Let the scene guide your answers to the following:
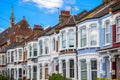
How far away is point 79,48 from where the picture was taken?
40.9 m

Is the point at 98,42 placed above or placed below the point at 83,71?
above

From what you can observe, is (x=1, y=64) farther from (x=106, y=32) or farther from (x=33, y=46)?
(x=106, y=32)

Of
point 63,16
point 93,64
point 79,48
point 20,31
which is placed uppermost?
point 63,16

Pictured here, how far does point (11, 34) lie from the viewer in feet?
271

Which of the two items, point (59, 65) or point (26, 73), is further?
point (26, 73)

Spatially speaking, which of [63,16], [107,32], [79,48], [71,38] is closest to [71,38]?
[71,38]

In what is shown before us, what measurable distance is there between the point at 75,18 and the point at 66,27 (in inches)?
104

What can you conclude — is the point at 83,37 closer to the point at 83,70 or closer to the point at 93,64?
the point at 93,64

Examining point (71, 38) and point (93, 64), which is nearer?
point (93, 64)

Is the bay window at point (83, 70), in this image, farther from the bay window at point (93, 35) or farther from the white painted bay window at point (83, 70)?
the bay window at point (93, 35)

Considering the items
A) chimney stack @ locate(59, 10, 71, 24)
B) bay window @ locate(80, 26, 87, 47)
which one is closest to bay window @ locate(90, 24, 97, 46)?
bay window @ locate(80, 26, 87, 47)

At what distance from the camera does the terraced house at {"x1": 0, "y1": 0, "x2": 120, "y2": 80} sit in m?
34.9

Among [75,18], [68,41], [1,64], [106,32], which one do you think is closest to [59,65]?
[68,41]

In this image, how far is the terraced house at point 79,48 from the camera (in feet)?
115
